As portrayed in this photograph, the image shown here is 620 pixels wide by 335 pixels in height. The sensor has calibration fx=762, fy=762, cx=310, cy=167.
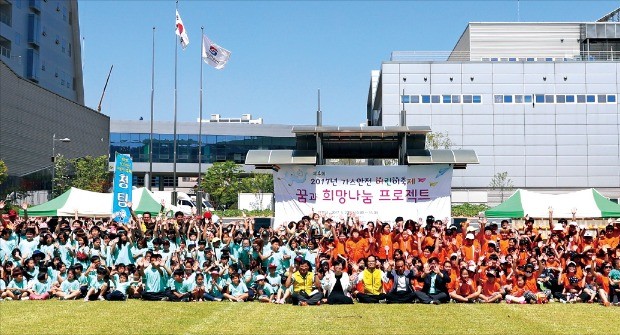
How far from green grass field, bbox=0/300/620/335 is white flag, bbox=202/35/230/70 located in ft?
84.9

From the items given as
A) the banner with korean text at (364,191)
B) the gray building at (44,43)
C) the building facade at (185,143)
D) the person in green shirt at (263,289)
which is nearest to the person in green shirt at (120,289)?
the person in green shirt at (263,289)

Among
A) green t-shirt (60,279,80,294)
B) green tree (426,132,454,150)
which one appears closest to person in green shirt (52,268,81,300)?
green t-shirt (60,279,80,294)

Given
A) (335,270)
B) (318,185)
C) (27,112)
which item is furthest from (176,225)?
(27,112)

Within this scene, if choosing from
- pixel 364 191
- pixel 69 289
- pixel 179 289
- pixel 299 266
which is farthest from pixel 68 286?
pixel 364 191

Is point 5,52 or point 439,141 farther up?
point 5,52

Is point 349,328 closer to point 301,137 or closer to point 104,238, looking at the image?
point 104,238

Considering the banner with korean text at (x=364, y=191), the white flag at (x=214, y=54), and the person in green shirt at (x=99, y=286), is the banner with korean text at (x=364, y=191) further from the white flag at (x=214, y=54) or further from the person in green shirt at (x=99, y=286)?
the white flag at (x=214, y=54)

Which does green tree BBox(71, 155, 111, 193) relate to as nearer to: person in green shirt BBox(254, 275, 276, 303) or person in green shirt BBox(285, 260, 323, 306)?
person in green shirt BBox(254, 275, 276, 303)

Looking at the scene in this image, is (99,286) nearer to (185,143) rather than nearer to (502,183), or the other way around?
(502,183)

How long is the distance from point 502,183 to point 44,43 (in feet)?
135

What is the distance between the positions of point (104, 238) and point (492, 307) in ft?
30.9

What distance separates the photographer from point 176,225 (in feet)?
62.6

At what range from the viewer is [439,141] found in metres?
63.4

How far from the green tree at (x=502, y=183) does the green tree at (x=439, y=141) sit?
4.89 metres
